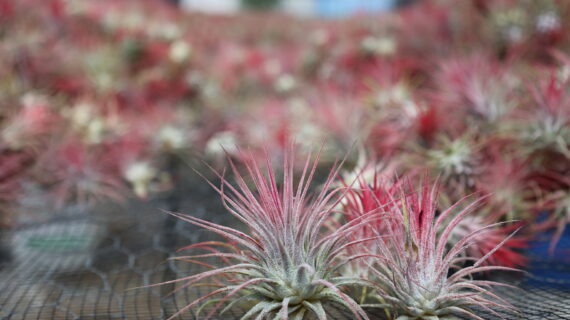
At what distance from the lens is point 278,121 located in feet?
3.79

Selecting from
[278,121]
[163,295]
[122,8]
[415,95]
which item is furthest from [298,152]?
[122,8]

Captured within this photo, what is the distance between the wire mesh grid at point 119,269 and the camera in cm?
60

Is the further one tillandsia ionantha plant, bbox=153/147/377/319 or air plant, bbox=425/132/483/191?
air plant, bbox=425/132/483/191

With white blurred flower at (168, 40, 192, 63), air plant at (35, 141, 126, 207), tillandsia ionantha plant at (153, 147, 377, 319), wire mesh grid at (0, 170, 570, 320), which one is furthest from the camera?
white blurred flower at (168, 40, 192, 63)

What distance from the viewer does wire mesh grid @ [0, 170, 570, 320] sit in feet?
1.97

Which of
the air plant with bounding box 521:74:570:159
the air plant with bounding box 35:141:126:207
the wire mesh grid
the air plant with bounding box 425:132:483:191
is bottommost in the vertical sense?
the wire mesh grid

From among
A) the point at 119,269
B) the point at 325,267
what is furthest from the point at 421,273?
the point at 119,269

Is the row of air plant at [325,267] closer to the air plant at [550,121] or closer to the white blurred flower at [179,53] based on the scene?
the air plant at [550,121]

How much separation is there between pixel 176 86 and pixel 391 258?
1010 mm

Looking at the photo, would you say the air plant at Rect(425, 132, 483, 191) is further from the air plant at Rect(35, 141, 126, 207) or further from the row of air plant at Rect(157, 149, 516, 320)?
the air plant at Rect(35, 141, 126, 207)

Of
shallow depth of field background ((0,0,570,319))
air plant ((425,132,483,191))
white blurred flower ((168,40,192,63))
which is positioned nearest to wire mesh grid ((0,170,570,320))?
shallow depth of field background ((0,0,570,319))

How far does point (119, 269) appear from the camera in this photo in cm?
75

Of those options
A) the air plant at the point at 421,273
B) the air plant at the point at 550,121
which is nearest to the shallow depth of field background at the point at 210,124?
the air plant at the point at 550,121

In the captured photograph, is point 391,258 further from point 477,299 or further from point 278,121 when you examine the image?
point 278,121
